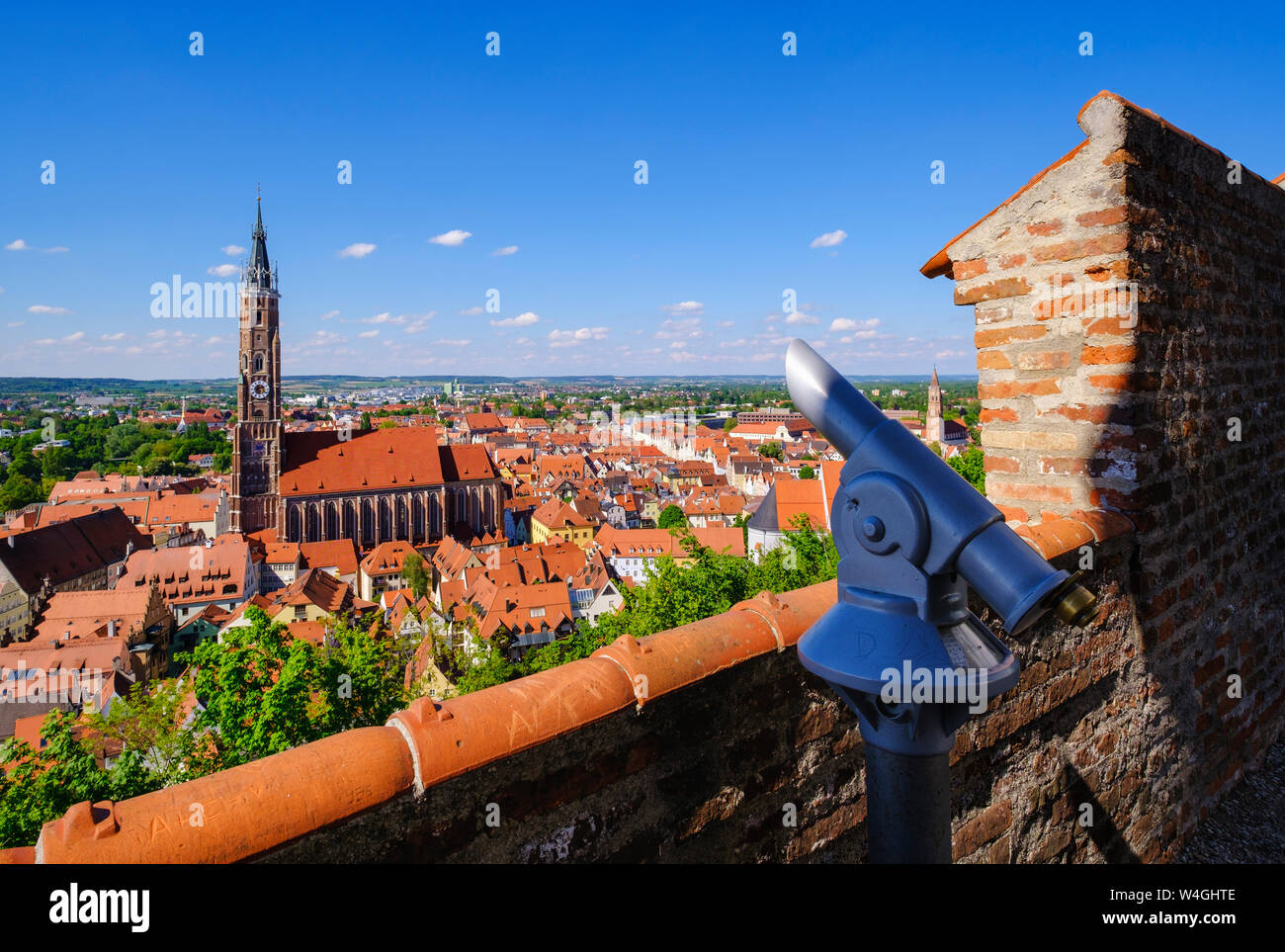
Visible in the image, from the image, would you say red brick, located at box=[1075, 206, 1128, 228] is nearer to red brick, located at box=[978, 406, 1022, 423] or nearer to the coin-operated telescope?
red brick, located at box=[978, 406, 1022, 423]

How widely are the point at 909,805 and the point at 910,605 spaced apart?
423mm

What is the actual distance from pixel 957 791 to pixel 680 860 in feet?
4.46

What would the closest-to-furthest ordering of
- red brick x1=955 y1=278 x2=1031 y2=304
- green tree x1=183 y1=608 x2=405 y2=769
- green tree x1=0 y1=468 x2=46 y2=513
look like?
red brick x1=955 y1=278 x2=1031 y2=304 → green tree x1=183 y1=608 x2=405 y2=769 → green tree x1=0 y1=468 x2=46 y2=513

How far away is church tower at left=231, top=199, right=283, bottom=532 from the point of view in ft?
206

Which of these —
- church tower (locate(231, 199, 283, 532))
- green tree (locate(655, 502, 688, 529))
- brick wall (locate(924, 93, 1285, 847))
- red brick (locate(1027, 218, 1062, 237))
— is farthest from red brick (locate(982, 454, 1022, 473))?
church tower (locate(231, 199, 283, 532))

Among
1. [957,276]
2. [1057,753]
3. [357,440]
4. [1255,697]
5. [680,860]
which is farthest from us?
[357,440]

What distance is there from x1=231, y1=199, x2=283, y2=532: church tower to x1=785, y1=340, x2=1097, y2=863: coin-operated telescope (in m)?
67.9

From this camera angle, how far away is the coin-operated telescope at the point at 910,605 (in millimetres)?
1479

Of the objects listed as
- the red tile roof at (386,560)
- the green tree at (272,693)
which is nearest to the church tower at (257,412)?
the red tile roof at (386,560)

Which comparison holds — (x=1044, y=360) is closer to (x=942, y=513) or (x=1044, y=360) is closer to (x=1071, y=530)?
(x=1071, y=530)
